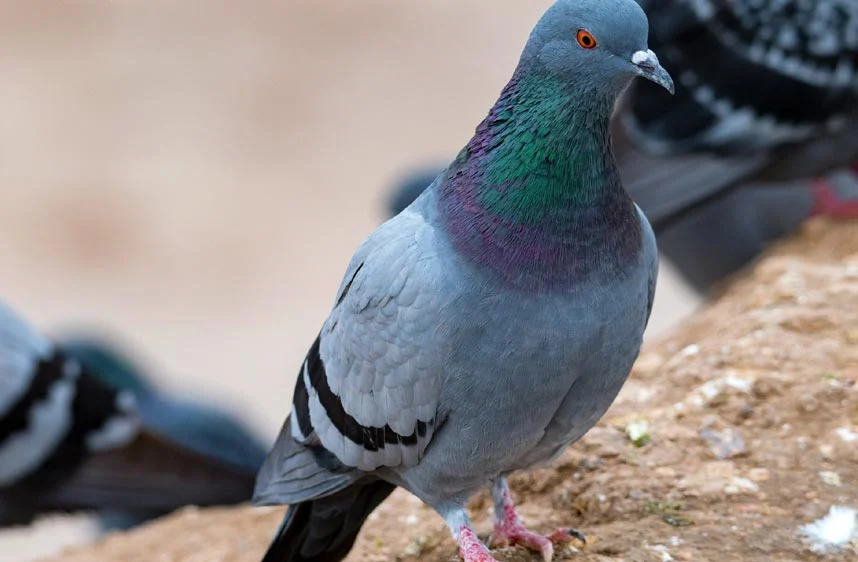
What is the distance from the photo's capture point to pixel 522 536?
12.1ft

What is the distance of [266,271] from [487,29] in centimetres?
600

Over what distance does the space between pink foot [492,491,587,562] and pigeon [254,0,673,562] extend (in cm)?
29

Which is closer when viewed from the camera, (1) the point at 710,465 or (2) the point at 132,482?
(1) the point at 710,465

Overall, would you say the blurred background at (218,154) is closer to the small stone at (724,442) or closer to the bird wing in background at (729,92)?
the bird wing in background at (729,92)

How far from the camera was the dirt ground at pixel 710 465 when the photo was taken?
3.66 meters

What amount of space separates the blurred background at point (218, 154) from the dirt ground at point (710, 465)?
5.63m

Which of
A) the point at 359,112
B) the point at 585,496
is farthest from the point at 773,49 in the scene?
the point at 359,112

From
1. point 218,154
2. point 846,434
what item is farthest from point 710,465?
point 218,154

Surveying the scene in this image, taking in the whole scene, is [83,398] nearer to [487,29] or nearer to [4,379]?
[4,379]

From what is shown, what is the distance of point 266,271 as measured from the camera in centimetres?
1342

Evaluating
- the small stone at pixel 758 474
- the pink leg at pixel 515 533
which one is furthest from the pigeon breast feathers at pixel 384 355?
the small stone at pixel 758 474

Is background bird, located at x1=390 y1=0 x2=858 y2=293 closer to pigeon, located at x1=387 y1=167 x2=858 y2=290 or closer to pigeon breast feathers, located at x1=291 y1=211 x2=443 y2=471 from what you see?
pigeon, located at x1=387 y1=167 x2=858 y2=290

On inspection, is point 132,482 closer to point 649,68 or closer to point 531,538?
point 531,538

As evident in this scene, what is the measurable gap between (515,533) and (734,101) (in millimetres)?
3900
